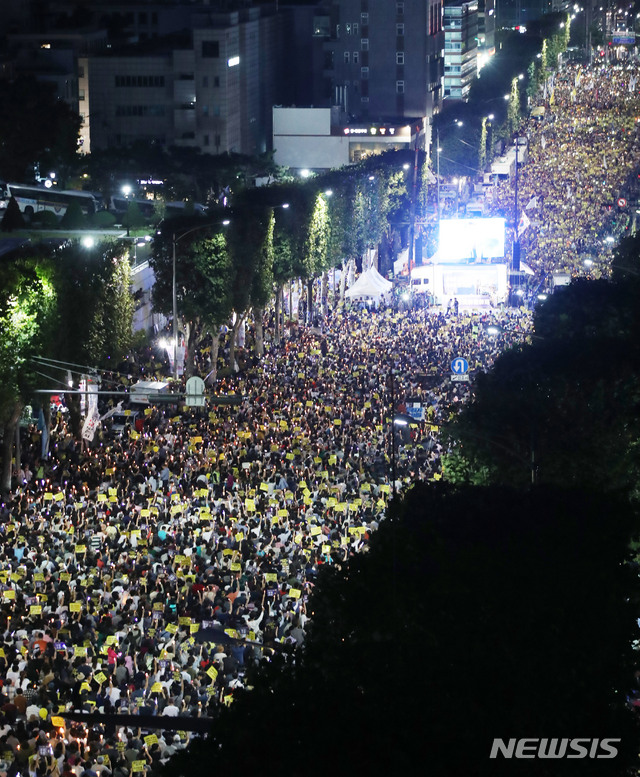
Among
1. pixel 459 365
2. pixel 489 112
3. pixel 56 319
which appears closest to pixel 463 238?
pixel 459 365

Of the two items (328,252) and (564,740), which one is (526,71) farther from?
(564,740)

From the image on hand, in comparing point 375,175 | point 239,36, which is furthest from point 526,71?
point 375,175

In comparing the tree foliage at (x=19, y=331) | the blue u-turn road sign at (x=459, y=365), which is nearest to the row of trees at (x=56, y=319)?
the tree foliage at (x=19, y=331)

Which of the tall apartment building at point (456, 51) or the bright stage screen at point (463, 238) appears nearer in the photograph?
the bright stage screen at point (463, 238)

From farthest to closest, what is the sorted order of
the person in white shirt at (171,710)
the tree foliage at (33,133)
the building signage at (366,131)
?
the building signage at (366,131)
the tree foliage at (33,133)
the person in white shirt at (171,710)

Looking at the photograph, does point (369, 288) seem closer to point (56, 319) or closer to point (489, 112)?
point (56, 319)

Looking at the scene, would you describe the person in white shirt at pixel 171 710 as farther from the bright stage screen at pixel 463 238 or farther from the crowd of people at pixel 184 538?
the bright stage screen at pixel 463 238

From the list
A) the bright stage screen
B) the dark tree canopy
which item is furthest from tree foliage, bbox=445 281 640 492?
the bright stage screen
